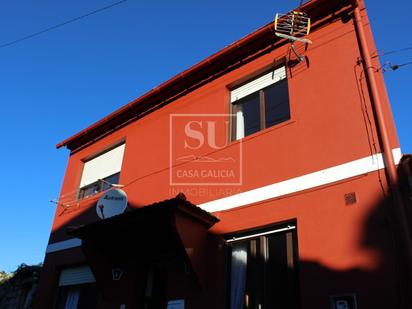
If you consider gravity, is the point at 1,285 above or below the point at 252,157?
below

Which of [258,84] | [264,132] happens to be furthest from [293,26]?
[264,132]

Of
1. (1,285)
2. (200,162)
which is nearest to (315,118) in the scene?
(200,162)

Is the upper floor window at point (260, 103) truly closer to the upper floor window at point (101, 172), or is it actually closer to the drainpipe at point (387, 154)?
→ the drainpipe at point (387, 154)

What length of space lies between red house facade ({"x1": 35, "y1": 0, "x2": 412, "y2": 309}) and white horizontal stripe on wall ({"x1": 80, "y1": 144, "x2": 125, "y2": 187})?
Answer: 53cm

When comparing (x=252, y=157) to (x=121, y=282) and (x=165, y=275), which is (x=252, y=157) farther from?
(x=121, y=282)

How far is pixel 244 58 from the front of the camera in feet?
28.6

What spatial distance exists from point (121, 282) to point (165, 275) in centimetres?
107

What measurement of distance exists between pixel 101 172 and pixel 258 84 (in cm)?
519

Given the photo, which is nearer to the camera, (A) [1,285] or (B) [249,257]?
(B) [249,257]

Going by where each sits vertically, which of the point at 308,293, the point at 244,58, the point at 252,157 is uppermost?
the point at 244,58

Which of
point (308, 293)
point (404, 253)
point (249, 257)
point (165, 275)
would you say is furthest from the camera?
point (165, 275)

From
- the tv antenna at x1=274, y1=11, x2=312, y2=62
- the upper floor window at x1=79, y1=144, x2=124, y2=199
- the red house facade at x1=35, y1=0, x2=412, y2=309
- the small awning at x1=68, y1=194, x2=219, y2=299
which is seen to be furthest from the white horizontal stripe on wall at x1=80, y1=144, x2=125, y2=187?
the tv antenna at x1=274, y1=11, x2=312, y2=62

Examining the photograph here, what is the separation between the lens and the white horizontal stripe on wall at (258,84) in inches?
316

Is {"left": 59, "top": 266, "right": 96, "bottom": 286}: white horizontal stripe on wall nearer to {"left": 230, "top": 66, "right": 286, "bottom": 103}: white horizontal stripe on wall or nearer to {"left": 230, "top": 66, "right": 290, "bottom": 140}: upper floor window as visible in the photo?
{"left": 230, "top": 66, "right": 290, "bottom": 140}: upper floor window
